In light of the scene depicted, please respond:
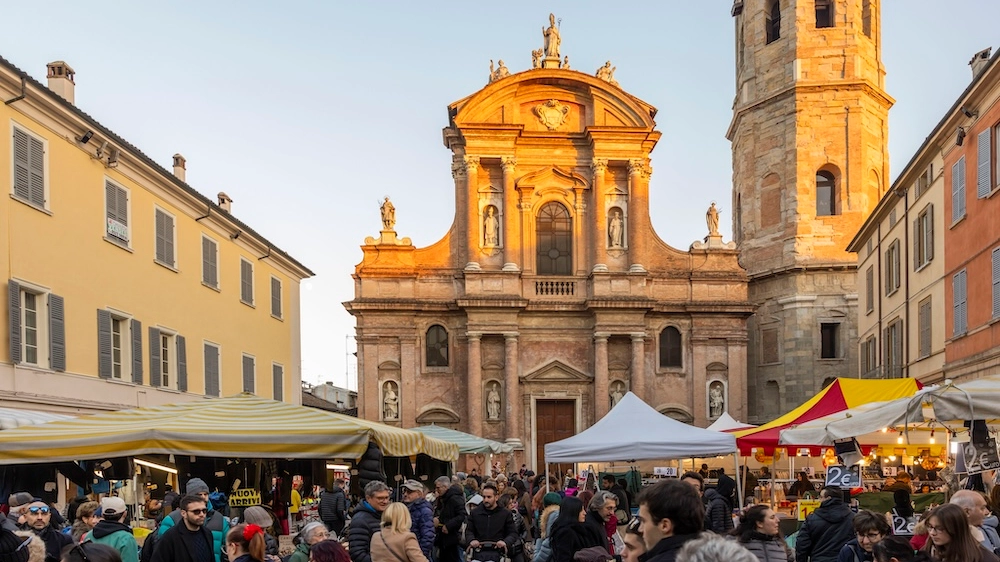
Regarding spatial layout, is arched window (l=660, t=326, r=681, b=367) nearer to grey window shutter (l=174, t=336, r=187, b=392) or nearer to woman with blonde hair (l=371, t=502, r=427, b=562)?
grey window shutter (l=174, t=336, r=187, b=392)

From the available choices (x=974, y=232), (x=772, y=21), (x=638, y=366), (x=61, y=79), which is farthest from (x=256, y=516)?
(x=772, y=21)

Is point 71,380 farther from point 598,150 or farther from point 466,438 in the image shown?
point 598,150

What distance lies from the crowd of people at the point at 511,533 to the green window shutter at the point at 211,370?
15.1m

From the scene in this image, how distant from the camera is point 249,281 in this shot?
28.2m

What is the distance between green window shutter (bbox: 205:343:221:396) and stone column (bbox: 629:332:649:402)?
13.6m

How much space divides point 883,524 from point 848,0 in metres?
32.9

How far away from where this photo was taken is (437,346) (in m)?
34.7

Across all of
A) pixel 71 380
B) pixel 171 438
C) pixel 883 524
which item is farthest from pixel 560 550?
pixel 71 380

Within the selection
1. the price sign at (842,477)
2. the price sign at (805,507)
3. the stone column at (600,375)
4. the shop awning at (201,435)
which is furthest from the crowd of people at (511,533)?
the stone column at (600,375)

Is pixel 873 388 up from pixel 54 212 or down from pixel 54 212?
down

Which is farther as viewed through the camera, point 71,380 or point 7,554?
point 71,380

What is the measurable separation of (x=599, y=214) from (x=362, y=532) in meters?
27.1

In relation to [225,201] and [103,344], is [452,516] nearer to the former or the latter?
[103,344]

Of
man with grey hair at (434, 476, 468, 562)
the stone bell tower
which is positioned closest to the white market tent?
man with grey hair at (434, 476, 468, 562)
